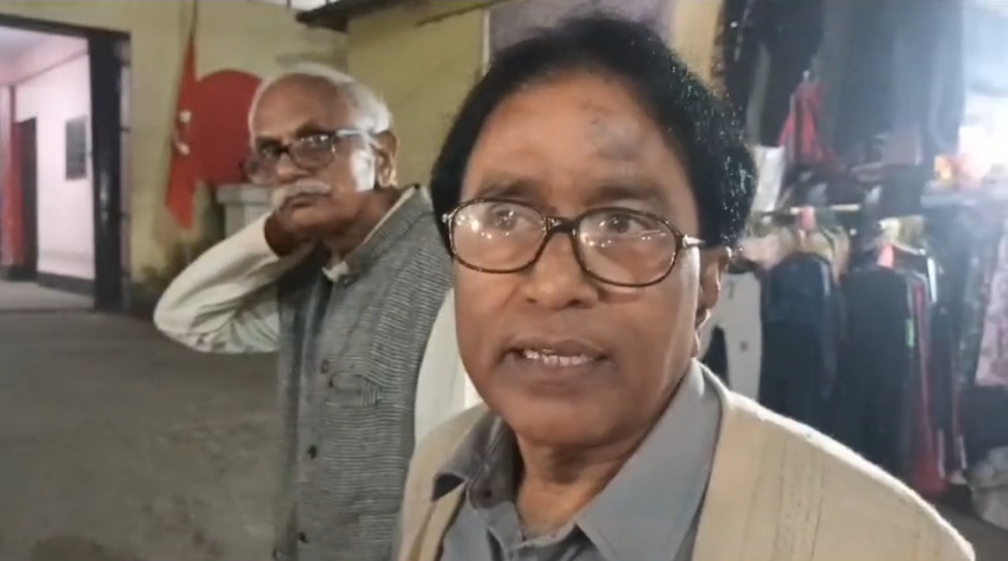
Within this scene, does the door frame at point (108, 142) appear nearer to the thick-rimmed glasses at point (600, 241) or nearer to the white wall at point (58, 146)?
the white wall at point (58, 146)

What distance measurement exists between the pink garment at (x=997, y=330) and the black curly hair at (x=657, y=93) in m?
2.28

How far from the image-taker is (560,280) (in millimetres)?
799

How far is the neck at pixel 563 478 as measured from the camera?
2.87 ft

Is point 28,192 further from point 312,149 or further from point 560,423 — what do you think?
point 560,423

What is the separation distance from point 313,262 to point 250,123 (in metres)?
0.25

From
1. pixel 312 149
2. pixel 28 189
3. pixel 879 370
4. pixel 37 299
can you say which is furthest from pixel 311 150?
pixel 28 189

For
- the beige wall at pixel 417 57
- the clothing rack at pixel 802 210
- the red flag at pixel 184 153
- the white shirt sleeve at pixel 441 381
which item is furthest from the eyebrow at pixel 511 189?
the red flag at pixel 184 153

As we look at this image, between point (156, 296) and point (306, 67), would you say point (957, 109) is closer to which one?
point (306, 67)

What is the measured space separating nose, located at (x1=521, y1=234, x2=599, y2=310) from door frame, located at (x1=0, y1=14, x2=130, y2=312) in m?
6.75

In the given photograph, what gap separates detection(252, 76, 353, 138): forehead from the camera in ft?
4.77

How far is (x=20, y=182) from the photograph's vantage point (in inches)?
406

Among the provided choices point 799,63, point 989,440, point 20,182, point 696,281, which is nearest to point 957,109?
point 799,63

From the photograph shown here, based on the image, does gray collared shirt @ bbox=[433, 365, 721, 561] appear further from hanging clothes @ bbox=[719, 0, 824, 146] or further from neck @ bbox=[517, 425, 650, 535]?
hanging clothes @ bbox=[719, 0, 824, 146]

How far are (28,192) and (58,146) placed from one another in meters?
1.24
